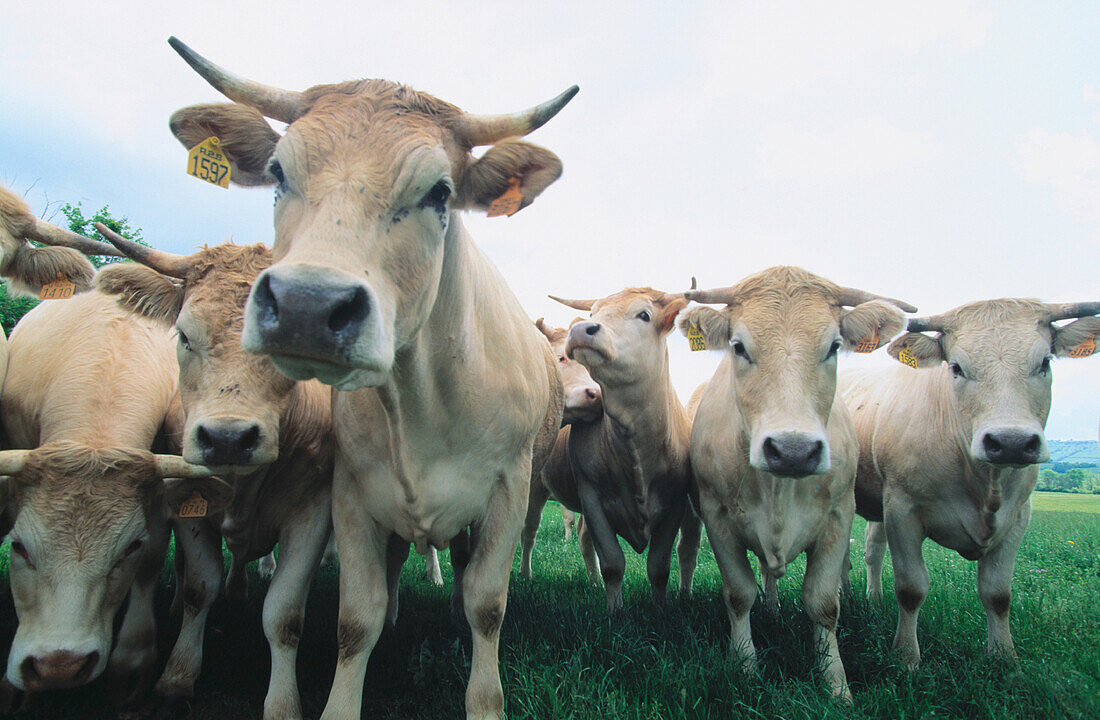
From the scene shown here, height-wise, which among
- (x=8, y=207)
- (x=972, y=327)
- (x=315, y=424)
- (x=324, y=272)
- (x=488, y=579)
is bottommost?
(x=488, y=579)

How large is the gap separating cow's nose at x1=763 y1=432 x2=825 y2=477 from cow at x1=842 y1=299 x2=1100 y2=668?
1.13 metres

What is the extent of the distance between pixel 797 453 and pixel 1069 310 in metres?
→ 2.28

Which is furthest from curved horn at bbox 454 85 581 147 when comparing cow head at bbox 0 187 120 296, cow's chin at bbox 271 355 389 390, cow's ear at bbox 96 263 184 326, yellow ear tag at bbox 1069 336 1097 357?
yellow ear tag at bbox 1069 336 1097 357

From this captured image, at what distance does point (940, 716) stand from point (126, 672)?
4187 millimetres

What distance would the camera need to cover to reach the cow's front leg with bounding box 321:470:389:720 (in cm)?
300

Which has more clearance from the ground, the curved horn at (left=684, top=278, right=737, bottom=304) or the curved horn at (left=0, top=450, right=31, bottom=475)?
the curved horn at (left=684, top=278, right=737, bottom=304)

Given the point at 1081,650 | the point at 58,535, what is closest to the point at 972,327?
the point at 1081,650

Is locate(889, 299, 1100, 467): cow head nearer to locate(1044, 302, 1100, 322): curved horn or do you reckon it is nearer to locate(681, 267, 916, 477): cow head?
locate(1044, 302, 1100, 322): curved horn

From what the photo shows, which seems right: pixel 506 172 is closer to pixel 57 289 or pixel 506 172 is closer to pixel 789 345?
pixel 789 345

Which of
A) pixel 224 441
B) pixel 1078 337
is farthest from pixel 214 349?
pixel 1078 337

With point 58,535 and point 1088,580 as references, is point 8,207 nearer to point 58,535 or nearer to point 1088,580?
point 58,535

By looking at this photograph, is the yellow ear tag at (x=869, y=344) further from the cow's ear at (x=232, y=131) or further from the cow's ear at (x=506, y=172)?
the cow's ear at (x=232, y=131)

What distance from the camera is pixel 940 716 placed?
9.87 ft

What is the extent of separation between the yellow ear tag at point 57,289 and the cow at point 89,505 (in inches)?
15.6
